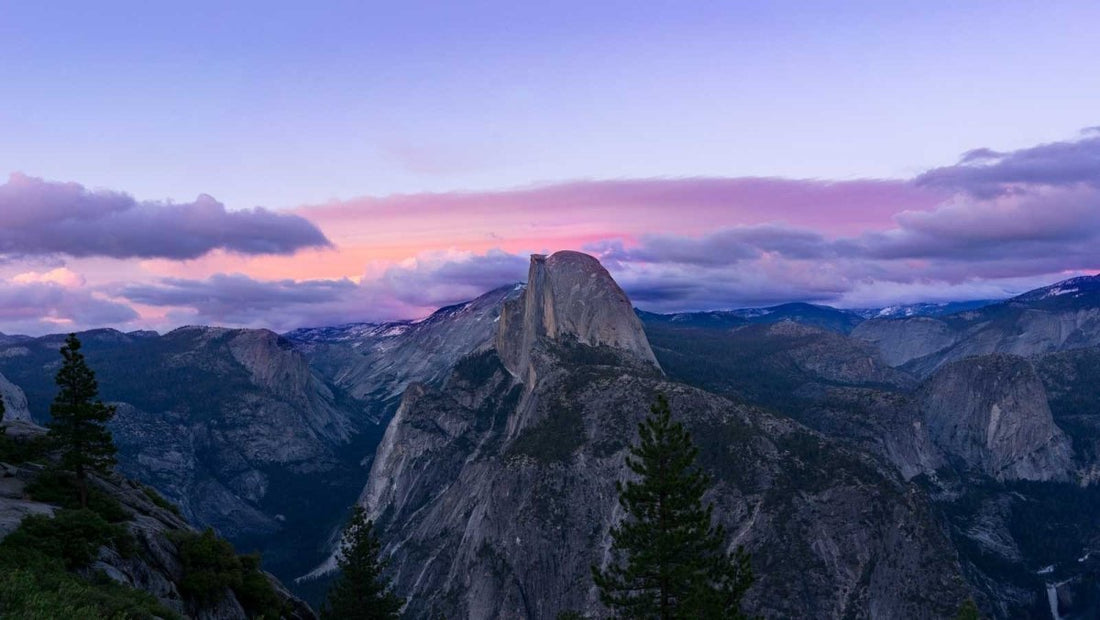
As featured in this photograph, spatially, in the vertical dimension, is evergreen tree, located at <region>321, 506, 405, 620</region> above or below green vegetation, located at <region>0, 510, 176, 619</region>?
below

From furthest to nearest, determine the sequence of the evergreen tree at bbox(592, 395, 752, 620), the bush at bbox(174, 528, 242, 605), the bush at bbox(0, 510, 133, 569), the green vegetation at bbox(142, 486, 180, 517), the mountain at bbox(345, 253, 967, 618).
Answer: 1. the mountain at bbox(345, 253, 967, 618)
2. the green vegetation at bbox(142, 486, 180, 517)
3. the evergreen tree at bbox(592, 395, 752, 620)
4. the bush at bbox(174, 528, 242, 605)
5. the bush at bbox(0, 510, 133, 569)

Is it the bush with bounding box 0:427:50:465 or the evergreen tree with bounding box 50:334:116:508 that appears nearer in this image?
the evergreen tree with bounding box 50:334:116:508

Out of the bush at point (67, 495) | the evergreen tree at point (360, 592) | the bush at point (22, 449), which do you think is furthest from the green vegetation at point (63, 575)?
the evergreen tree at point (360, 592)

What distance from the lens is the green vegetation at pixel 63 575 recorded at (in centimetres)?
2222

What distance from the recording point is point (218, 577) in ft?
120

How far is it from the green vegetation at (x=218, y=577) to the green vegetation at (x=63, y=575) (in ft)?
14.0

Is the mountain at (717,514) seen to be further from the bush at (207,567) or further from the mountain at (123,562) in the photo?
the bush at (207,567)

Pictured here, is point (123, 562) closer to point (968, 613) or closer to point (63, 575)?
point (63, 575)

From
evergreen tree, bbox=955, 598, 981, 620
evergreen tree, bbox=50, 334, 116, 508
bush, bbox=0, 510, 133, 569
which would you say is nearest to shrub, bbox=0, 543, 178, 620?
bush, bbox=0, 510, 133, 569

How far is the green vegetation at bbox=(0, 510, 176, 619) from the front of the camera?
22.2 metres

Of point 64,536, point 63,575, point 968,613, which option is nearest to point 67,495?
point 64,536

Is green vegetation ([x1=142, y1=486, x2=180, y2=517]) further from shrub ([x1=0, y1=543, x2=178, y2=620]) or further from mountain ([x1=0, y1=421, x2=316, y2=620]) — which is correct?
shrub ([x1=0, y1=543, x2=178, y2=620])

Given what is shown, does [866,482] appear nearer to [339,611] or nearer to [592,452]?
[592,452]

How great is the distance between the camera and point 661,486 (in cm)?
4034
